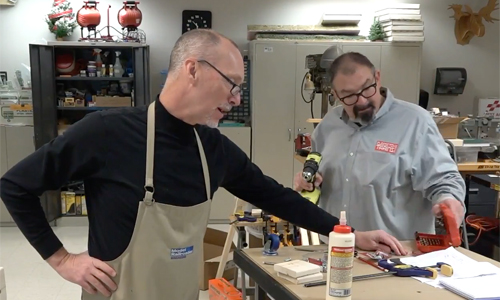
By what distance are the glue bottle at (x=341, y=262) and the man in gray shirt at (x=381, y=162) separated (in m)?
Answer: 0.77

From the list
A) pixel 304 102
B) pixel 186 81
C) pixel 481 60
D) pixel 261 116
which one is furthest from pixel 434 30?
pixel 186 81

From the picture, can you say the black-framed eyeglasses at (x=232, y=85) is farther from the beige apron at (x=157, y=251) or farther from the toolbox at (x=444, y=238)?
the toolbox at (x=444, y=238)

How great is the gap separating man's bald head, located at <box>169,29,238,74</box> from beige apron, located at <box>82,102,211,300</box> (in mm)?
161

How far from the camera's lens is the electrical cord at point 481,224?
356cm

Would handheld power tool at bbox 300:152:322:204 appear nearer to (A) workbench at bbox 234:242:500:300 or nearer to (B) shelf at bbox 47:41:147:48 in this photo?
(A) workbench at bbox 234:242:500:300

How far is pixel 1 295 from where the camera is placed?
63.6 inches

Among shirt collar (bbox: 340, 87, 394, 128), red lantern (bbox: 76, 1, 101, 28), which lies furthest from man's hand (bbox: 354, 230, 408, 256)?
red lantern (bbox: 76, 1, 101, 28)

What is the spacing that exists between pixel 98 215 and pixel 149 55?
4146mm

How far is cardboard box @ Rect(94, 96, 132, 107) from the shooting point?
4906 mm

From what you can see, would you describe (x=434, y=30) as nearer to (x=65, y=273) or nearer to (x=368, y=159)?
(x=368, y=159)

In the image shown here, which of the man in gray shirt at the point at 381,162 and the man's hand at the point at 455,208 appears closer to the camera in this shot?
the man's hand at the point at 455,208

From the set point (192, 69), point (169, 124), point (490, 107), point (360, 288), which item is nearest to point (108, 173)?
point (169, 124)

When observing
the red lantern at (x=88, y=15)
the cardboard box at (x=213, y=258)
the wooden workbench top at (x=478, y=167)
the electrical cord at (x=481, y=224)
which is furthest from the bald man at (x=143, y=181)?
the red lantern at (x=88, y=15)

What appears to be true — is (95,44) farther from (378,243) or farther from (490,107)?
(490,107)
